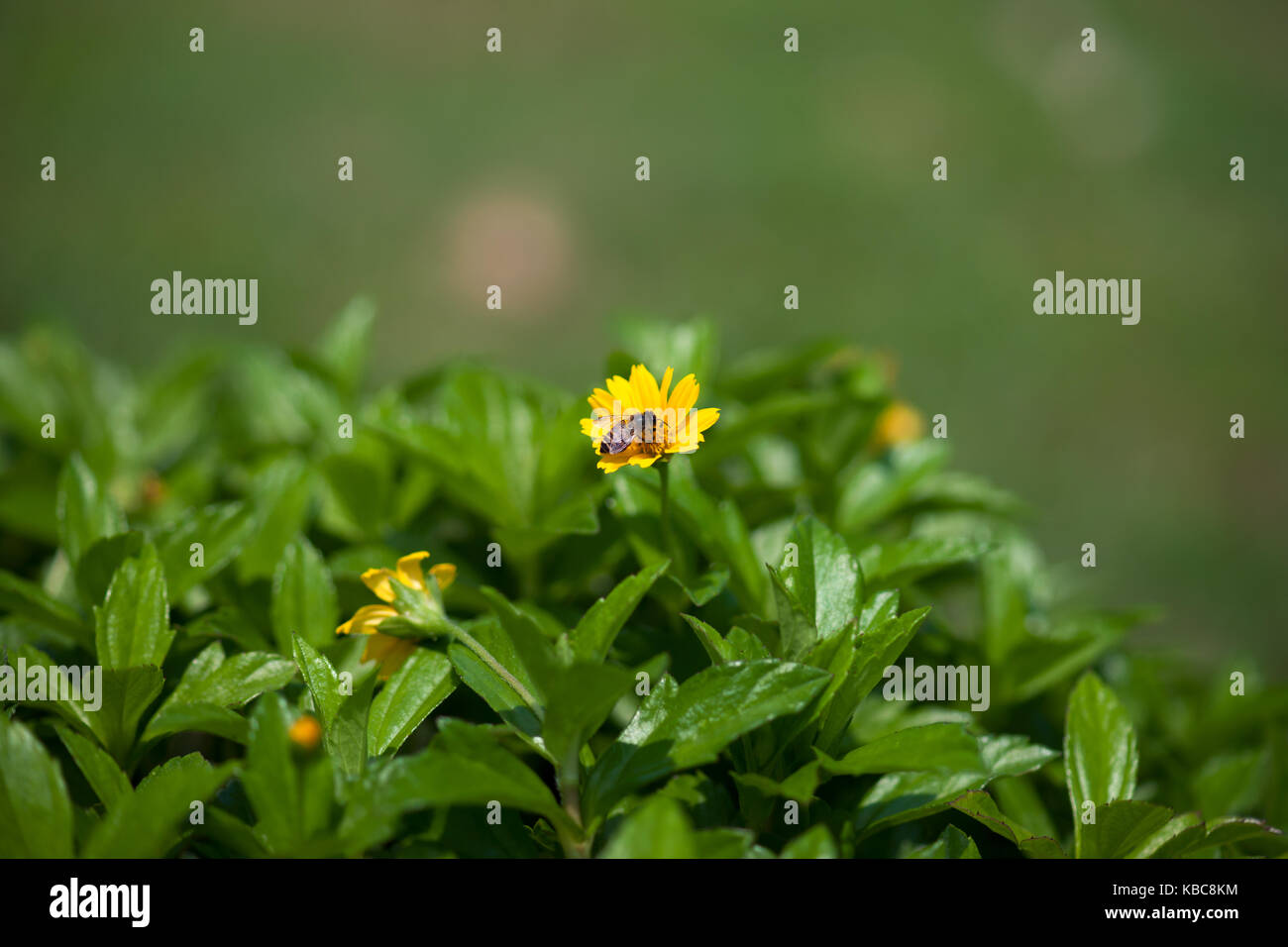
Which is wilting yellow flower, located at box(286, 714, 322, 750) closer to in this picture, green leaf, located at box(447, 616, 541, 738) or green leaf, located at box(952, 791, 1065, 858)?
green leaf, located at box(447, 616, 541, 738)

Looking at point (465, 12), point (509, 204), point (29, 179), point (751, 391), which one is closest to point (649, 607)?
point (751, 391)

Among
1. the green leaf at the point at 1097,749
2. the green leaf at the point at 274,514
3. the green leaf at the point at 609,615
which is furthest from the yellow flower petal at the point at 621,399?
the green leaf at the point at 1097,749

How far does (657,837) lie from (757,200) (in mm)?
4854

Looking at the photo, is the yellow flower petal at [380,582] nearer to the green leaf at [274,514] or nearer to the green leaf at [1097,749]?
the green leaf at [274,514]

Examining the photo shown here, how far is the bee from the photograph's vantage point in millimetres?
1097

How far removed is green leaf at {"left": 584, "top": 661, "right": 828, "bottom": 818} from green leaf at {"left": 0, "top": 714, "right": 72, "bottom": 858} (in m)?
0.46

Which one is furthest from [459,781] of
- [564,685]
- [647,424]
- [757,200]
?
[757,200]

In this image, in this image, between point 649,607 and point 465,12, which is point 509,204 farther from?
point 649,607

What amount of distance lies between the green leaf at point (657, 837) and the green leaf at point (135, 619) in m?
0.58

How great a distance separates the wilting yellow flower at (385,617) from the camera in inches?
43.4

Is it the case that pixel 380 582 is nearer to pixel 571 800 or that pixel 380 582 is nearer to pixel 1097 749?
pixel 571 800

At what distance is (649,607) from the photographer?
1477mm

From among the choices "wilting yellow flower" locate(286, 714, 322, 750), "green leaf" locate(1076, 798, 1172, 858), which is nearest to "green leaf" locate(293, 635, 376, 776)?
"wilting yellow flower" locate(286, 714, 322, 750)

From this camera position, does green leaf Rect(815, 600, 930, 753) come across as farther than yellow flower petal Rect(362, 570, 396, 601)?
No
